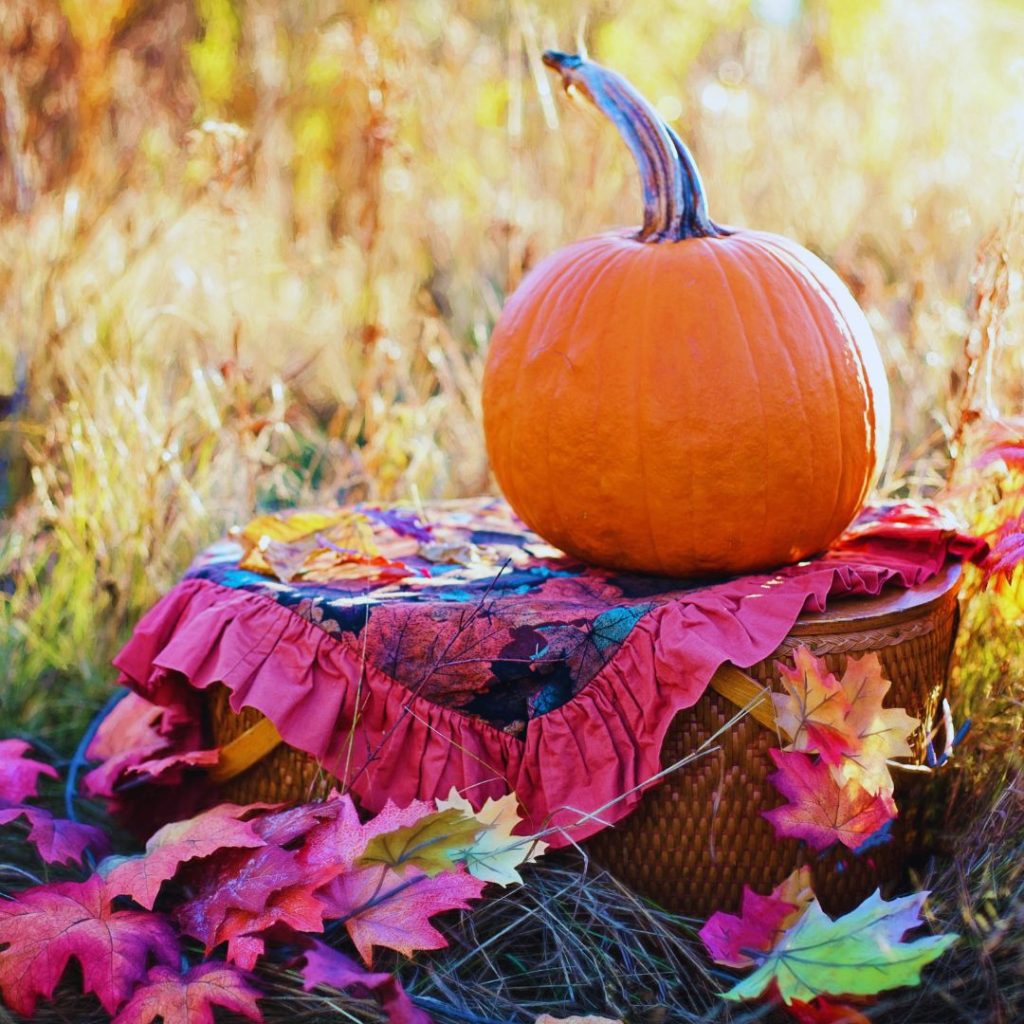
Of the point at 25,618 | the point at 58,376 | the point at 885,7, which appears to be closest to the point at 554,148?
the point at 58,376

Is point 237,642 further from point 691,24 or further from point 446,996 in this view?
point 691,24

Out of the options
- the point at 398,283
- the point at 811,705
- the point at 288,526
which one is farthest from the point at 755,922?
the point at 398,283

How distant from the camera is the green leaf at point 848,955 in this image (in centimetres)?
127

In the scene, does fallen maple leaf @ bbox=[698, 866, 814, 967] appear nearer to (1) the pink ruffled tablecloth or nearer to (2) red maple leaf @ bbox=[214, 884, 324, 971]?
(1) the pink ruffled tablecloth

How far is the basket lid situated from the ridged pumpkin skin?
15 cm

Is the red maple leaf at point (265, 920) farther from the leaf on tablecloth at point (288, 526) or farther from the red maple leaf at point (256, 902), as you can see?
the leaf on tablecloth at point (288, 526)

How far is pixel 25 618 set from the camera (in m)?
2.63

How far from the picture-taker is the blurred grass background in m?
2.56

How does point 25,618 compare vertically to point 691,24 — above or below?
below

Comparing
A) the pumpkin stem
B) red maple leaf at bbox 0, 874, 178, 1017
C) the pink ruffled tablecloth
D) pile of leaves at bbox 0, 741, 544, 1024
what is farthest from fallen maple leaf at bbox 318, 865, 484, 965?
the pumpkin stem

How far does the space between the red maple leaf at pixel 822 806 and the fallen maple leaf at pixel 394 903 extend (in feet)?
1.40

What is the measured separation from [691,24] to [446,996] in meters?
6.68

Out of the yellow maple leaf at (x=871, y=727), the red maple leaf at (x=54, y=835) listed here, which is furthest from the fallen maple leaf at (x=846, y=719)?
the red maple leaf at (x=54, y=835)

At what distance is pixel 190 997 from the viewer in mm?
1413
